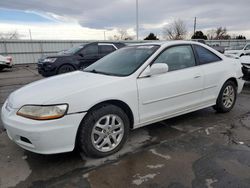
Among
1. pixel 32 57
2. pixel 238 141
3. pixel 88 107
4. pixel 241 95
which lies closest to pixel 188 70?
pixel 238 141

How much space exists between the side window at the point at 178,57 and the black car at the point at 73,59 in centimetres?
566

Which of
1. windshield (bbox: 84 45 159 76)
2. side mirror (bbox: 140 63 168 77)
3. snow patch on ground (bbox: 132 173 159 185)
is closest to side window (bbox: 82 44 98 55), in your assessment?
windshield (bbox: 84 45 159 76)

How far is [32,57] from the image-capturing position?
20188mm

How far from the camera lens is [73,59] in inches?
378

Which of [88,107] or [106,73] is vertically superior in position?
[106,73]

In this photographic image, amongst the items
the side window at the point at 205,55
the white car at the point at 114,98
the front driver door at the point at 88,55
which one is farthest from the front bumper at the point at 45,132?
the front driver door at the point at 88,55

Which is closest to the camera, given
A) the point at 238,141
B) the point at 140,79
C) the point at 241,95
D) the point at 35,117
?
the point at 35,117

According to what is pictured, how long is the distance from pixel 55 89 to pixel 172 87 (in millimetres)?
1800

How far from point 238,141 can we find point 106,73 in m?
2.31

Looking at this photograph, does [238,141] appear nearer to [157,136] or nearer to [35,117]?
[157,136]

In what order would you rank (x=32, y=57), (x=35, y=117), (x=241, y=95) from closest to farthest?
(x=35, y=117)
(x=241, y=95)
(x=32, y=57)

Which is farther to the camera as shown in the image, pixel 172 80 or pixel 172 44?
pixel 172 44

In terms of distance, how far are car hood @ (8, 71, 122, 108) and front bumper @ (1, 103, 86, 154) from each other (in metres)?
0.22

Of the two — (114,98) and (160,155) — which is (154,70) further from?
(160,155)
